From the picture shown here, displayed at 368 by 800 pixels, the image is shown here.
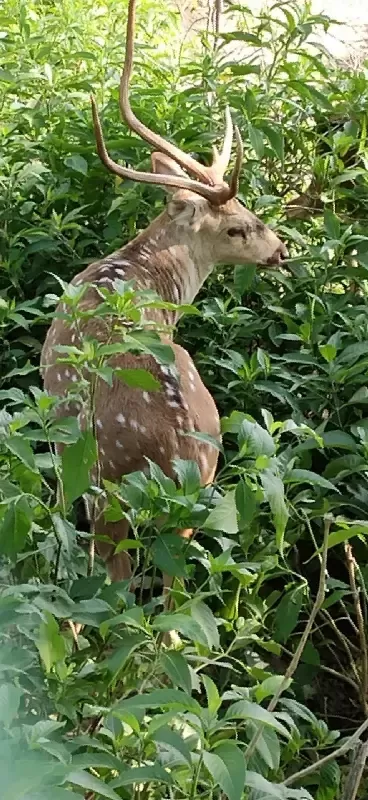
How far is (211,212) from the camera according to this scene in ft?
10.9

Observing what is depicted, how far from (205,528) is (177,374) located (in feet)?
2.76

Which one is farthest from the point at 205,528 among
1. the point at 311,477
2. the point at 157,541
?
the point at 311,477

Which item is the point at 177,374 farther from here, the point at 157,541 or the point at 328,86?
the point at 328,86

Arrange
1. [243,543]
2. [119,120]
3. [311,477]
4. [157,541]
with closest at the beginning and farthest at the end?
[157,541] → [311,477] → [243,543] → [119,120]

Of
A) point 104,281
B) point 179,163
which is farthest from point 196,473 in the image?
point 179,163

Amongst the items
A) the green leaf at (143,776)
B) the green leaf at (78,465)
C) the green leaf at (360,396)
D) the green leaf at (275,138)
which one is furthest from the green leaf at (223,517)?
the green leaf at (275,138)

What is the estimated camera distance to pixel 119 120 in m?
3.77

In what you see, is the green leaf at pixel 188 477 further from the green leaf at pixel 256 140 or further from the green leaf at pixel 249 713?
the green leaf at pixel 256 140

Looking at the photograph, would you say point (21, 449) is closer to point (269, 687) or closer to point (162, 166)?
point (269, 687)

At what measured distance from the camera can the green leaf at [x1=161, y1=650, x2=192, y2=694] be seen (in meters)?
1.43

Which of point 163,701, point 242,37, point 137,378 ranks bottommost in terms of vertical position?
point 163,701

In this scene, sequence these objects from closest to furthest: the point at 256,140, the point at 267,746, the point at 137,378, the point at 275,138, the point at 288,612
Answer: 1. the point at 267,746
2. the point at 137,378
3. the point at 288,612
4. the point at 256,140
5. the point at 275,138

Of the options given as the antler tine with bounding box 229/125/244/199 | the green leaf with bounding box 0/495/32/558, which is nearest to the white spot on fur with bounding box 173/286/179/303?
the antler tine with bounding box 229/125/244/199

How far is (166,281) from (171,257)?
0.08 m
